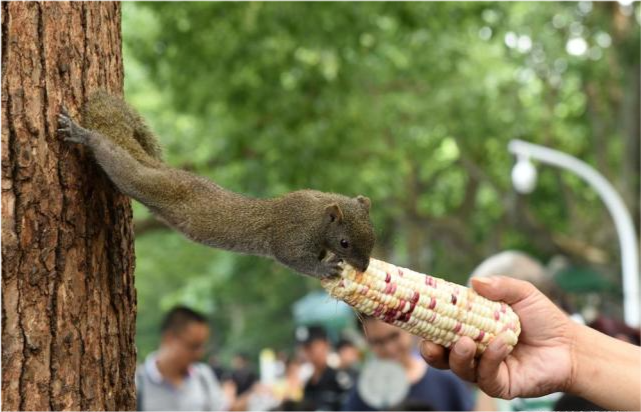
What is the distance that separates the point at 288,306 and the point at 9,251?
110ft

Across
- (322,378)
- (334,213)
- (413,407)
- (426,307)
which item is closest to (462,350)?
(426,307)

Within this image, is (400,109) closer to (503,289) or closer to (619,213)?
(619,213)

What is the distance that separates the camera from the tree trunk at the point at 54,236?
2.15m

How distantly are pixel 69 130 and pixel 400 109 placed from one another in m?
12.7

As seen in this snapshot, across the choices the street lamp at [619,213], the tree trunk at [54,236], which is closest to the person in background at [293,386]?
the street lamp at [619,213]

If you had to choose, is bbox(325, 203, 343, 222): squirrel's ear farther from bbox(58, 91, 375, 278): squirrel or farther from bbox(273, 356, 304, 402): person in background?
bbox(273, 356, 304, 402): person in background

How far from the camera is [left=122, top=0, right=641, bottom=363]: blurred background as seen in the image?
8164mm

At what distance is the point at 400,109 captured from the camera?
1478cm

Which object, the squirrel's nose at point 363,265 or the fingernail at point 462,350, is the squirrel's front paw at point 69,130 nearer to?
the squirrel's nose at point 363,265

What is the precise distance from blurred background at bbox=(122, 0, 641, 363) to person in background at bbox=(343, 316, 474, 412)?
87 cm

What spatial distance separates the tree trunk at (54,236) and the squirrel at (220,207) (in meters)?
0.06

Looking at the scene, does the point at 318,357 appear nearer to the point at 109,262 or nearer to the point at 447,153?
the point at 109,262

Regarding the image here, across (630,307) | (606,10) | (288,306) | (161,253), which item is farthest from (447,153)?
(288,306)

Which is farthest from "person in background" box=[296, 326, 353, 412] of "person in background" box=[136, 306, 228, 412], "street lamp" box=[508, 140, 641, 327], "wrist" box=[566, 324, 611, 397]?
"wrist" box=[566, 324, 611, 397]
